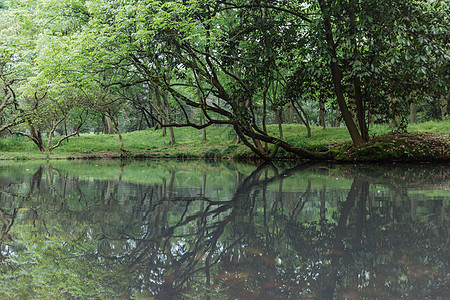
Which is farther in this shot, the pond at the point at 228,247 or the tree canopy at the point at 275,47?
the tree canopy at the point at 275,47

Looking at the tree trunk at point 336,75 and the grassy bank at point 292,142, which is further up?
the tree trunk at point 336,75

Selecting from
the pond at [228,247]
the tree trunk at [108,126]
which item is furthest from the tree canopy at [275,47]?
the tree trunk at [108,126]

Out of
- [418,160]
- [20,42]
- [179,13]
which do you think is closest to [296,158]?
[418,160]

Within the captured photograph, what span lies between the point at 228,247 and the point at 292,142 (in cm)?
1512

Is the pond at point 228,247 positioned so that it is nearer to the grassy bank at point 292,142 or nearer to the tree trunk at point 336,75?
the tree trunk at point 336,75

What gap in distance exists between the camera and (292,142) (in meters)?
17.5

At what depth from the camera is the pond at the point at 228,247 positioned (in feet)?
6.85

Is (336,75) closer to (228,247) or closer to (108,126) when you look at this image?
(228,247)

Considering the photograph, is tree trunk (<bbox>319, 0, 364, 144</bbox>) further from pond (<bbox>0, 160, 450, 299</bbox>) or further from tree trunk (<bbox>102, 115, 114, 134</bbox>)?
tree trunk (<bbox>102, 115, 114, 134</bbox>)

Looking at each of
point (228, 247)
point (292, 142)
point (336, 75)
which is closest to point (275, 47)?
point (336, 75)

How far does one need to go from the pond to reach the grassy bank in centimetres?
753

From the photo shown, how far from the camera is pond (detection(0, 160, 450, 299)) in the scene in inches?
82.2

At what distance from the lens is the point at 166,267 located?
246cm

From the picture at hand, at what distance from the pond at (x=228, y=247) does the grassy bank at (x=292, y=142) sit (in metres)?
7.53
